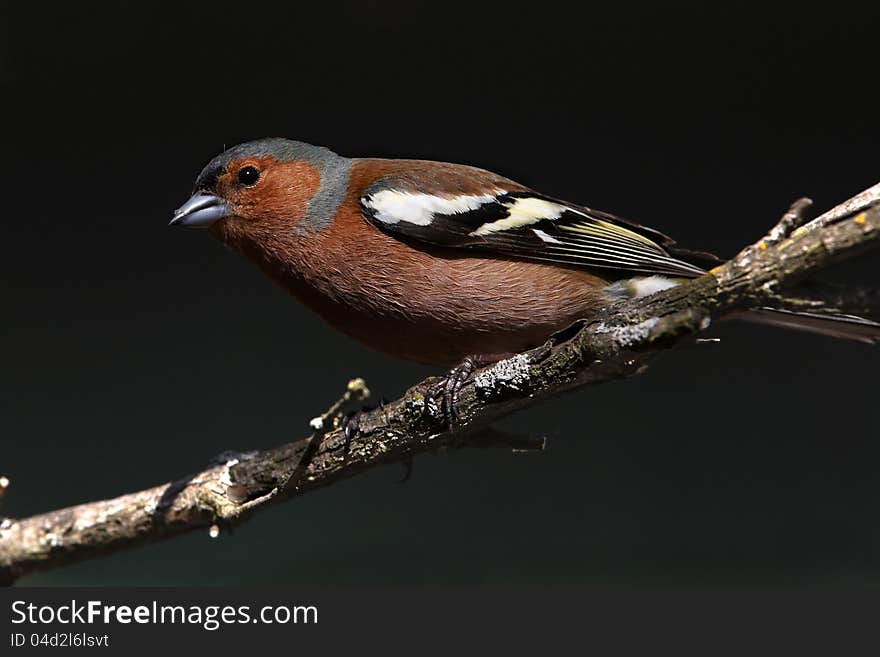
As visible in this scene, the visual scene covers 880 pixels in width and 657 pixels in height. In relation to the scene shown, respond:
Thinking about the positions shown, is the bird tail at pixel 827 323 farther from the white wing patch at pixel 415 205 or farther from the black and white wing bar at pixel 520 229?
the white wing patch at pixel 415 205

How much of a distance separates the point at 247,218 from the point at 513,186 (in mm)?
617

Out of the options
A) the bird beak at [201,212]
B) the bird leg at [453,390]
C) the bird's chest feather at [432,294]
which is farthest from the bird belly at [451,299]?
the bird beak at [201,212]

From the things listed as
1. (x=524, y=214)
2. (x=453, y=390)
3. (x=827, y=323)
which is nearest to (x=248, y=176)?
(x=524, y=214)

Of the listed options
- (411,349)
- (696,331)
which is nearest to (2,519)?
(411,349)

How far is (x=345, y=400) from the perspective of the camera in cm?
153

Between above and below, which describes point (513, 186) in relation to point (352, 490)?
above

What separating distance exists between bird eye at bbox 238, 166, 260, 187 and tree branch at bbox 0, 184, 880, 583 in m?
0.63

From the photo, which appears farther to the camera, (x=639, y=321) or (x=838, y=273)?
(x=838, y=273)

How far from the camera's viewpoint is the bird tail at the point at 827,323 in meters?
1.74

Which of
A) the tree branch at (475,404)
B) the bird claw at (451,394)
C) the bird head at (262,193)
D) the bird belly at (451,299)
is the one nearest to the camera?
the tree branch at (475,404)

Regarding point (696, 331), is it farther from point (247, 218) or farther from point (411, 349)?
point (247, 218)

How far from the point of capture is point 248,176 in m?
2.20

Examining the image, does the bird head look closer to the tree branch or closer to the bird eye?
the bird eye

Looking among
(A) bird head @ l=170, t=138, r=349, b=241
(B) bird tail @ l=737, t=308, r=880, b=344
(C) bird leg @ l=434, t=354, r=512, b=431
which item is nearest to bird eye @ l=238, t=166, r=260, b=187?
(A) bird head @ l=170, t=138, r=349, b=241
